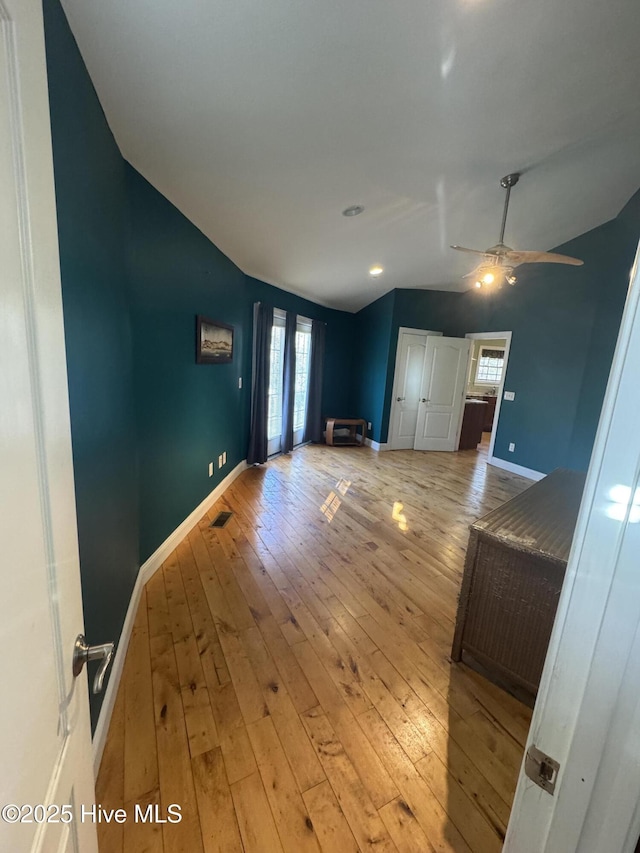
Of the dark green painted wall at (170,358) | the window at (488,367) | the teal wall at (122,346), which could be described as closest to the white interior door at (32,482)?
the teal wall at (122,346)

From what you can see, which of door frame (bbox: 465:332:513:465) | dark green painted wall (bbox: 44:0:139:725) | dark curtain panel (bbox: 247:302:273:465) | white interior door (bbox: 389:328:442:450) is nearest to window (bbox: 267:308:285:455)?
dark curtain panel (bbox: 247:302:273:465)

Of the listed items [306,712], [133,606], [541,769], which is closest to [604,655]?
[541,769]

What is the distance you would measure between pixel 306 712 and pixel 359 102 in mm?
2694

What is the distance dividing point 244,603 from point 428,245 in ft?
12.8

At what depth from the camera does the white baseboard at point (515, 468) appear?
4.65 m

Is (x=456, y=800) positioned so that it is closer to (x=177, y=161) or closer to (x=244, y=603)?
(x=244, y=603)

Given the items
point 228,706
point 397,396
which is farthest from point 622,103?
point 397,396

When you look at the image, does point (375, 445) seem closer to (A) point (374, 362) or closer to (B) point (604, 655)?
(A) point (374, 362)

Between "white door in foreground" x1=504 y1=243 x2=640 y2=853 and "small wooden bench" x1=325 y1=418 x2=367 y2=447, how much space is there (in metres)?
5.47

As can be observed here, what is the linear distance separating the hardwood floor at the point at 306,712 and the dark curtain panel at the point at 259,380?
1.85 meters

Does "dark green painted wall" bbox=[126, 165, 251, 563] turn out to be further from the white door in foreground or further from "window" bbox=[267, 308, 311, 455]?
the white door in foreground

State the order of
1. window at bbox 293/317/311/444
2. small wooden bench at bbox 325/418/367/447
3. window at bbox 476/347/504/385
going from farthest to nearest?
window at bbox 476/347/504/385, small wooden bench at bbox 325/418/367/447, window at bbox 293/317/311/444

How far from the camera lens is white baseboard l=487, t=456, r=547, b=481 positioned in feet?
15.2

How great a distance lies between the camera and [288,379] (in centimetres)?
485
